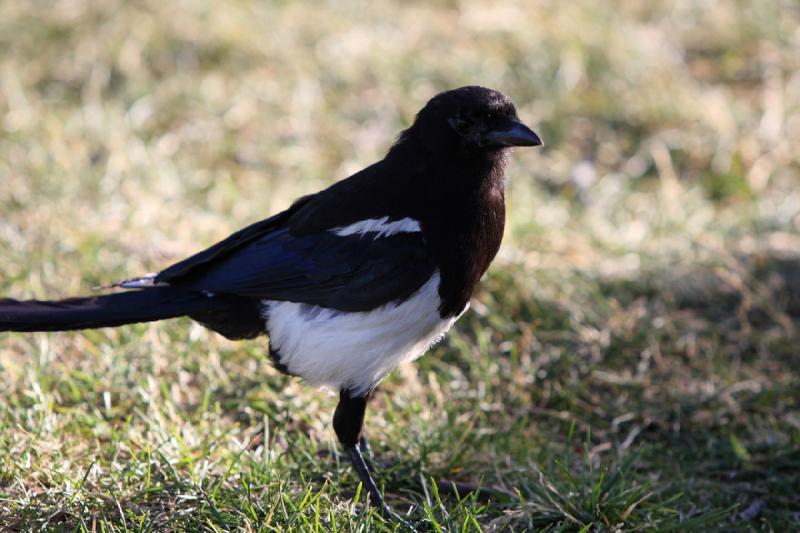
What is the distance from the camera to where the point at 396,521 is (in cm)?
309

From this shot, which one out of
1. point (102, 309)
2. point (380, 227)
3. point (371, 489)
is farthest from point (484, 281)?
point (102, 309)

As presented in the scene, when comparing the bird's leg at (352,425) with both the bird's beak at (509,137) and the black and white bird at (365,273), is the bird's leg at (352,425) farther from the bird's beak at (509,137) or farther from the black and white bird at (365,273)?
the bird's beak at (509,137)

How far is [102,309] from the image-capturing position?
3303mm

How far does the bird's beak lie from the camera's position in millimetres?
3221

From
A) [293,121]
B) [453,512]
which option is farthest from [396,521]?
[293,121]

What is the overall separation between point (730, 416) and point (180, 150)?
10.7ft

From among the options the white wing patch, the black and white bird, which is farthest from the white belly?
the white wing patch

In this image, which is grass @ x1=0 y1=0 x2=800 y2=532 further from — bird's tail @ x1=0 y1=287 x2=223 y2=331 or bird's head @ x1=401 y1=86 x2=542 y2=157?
bird's head @ x1=401 y1=86 x2=542 y2=157

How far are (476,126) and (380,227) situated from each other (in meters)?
0.42

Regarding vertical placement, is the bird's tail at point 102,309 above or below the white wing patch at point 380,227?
below

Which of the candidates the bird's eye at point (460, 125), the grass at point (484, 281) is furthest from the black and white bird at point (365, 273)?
the grass at point (484, 281)

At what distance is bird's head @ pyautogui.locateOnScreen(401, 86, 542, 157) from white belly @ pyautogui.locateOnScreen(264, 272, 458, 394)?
41 centimetres

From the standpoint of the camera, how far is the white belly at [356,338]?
3209 mm

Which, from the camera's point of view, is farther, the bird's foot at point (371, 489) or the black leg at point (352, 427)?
the black leg at point (352, 427)
